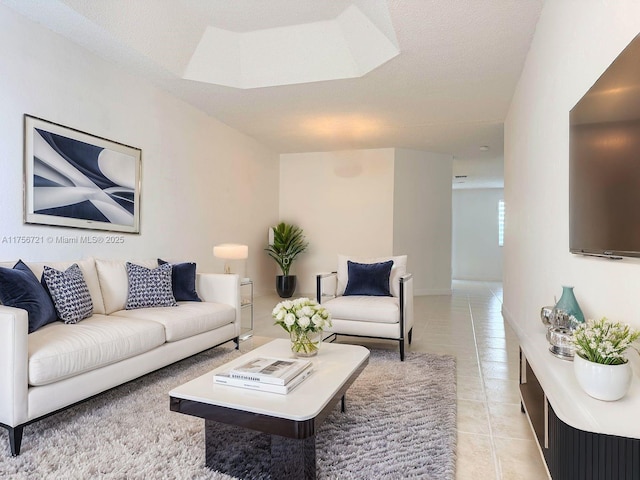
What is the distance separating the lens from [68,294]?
2.61m

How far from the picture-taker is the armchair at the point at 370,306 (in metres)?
3.34

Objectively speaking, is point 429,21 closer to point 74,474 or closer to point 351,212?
→ point 74,474

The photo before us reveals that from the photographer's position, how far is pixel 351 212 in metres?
7.55

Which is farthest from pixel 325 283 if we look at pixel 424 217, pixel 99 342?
pixel 424 217

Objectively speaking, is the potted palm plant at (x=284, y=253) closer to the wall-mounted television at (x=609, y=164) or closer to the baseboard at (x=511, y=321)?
the baseboard at (x=511, y=321)

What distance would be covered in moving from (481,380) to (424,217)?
5.15m

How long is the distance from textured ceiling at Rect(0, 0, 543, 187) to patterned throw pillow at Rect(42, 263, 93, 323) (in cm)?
196

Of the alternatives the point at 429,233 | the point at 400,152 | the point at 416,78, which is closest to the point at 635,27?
the point at 416,78

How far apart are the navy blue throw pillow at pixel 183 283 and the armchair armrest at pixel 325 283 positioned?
3.58 ft

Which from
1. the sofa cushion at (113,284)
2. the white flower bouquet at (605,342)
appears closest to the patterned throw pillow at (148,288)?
the sofa cushion at (113,284)

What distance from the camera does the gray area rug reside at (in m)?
1.70

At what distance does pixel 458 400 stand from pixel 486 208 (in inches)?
393

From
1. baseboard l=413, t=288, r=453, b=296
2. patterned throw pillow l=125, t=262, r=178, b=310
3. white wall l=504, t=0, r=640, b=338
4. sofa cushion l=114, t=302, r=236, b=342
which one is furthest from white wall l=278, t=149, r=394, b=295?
patterned throw pillow l=125, t=262, r=178, b=310

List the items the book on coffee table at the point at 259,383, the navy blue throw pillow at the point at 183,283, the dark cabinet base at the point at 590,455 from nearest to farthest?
the dark cabinet base at the point at 590,455 < the book on coffee table at the point at 259,383 < the navy blue throw pillow at the point at 183,283
